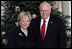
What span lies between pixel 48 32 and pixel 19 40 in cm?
56

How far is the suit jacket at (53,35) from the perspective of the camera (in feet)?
11.2

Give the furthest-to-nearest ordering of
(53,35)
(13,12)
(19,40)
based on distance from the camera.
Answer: (13,12) < (53,35) < (19,40)

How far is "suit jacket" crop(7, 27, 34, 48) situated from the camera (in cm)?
318

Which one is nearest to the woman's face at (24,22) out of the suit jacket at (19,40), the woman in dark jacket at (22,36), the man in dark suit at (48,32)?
the woman in dark jacket at (22,36)

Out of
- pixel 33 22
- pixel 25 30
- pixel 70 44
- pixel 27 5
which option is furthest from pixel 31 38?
pixel 70 44

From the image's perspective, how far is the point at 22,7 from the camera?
17.0ft

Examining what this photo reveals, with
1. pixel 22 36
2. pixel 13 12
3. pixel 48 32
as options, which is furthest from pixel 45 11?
pixel 13 12

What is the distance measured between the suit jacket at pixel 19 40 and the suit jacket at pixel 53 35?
22 centimetres

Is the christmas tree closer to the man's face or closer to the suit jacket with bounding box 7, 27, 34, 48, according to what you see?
the man's face

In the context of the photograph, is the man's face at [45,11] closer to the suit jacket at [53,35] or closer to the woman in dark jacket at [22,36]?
the suit jacket at [53,35]

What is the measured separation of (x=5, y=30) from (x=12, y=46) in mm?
2001

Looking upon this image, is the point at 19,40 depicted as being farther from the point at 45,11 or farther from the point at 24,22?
the point at 45,11

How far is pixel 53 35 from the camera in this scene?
3434 millimetres

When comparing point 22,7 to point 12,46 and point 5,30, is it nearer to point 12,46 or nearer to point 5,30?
point 5,30
